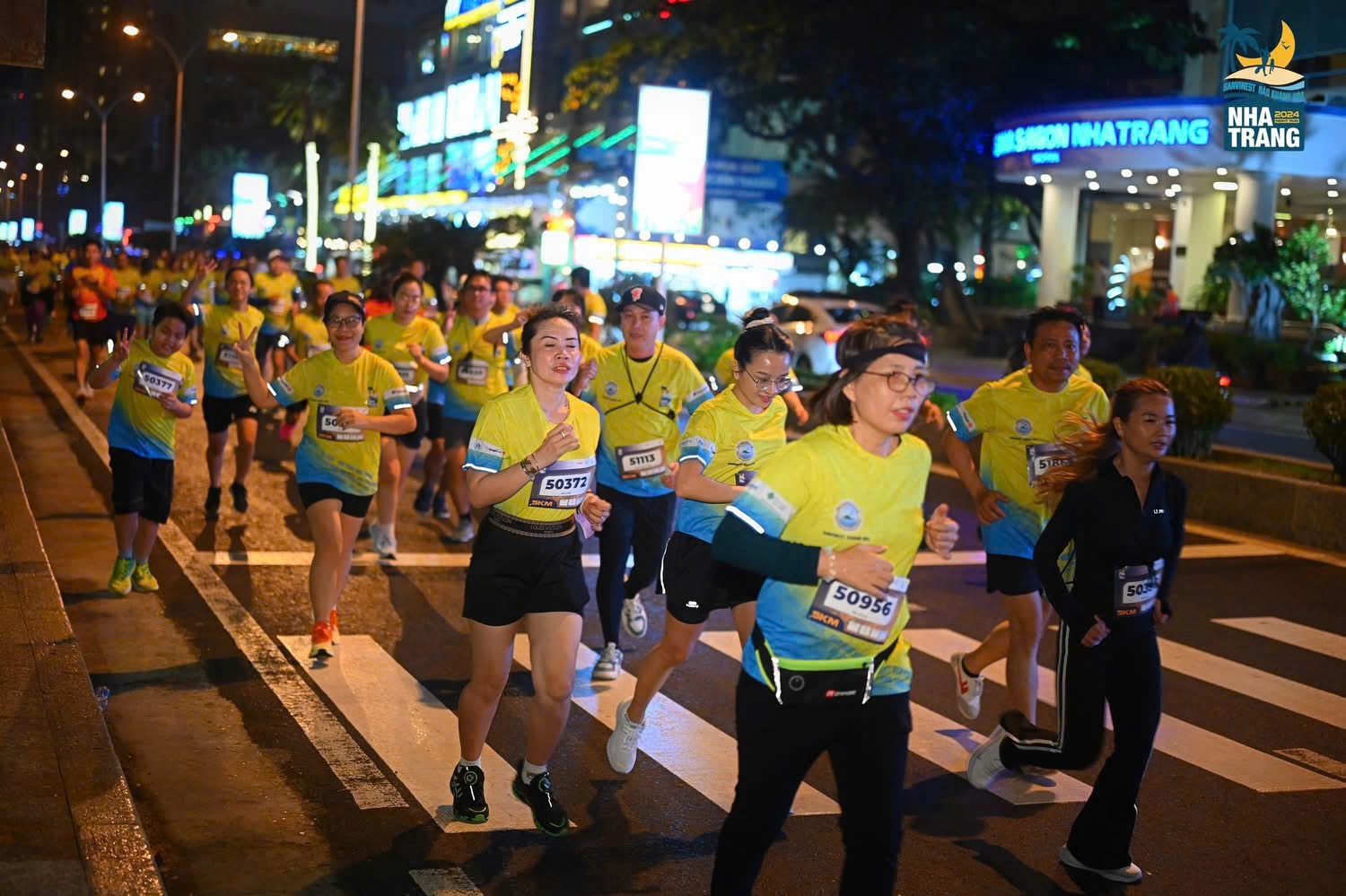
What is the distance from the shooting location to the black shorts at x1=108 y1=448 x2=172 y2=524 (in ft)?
31.5

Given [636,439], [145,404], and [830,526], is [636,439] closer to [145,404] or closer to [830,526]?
[145,404]

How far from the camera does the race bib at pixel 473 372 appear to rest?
1262 cm

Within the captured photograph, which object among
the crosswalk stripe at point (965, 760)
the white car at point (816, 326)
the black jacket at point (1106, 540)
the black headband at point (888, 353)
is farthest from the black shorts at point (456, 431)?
the white car at point (816, 326)

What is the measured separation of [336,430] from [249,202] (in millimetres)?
63452

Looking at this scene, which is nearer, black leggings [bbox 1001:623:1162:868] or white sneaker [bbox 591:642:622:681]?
black leggings [bbox 1001:623:1162:868]

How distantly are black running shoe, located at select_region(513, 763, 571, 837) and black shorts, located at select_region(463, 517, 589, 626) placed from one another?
65 cm

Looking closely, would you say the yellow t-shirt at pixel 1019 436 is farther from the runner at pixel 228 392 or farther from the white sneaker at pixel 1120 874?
the runner at pixel 228 392

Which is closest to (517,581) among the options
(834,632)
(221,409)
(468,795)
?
(468,795)

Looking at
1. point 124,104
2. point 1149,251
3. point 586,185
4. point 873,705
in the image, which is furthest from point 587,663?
point 124,104

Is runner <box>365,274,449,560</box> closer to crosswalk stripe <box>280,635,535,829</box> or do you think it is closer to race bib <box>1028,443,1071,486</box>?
crosswalk stripe <box>280,635,535,829</box>

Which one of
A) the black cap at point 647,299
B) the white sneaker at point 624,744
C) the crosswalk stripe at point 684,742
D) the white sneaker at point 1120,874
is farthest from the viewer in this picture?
the black cap at point 647,299

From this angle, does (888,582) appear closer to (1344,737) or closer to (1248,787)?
(1248,787)

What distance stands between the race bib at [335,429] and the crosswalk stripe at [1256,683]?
4.37 m

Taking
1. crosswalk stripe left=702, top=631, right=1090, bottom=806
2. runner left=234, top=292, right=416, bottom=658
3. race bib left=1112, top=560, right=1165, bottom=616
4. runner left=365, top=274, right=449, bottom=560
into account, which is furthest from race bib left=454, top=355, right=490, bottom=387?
race bib left=1112, top=560, right=1165, bottom=616
